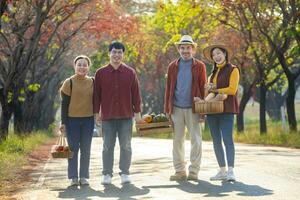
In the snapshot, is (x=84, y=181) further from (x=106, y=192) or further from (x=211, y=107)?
(x=211, y=107)

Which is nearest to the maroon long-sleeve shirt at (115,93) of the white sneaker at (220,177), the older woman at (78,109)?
the older woman at (78,109)

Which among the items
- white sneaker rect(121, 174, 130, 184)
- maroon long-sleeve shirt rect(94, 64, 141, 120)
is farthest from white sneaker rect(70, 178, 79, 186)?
maroon long-sleeve shirt rect(94, 64, 141, 120)

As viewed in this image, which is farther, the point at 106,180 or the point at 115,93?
the point at 106,180

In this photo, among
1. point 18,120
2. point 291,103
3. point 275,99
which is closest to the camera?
point 291,103

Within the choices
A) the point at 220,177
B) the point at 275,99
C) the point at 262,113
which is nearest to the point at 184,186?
the point at 220,177

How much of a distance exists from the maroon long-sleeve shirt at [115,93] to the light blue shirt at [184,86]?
62cm

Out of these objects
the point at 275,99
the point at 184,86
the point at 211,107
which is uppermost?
the point at 275,99

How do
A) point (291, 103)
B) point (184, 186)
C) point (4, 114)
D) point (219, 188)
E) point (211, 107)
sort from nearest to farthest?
1. point (219, 188)
2. point (184, 186)
3. point (211, 107)
4. point (4, 114)
5. point (291, 103)

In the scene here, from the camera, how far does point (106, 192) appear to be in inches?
398

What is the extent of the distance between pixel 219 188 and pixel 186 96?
1.72 meters

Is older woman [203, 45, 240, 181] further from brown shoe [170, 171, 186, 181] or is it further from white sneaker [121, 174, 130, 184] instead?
white sneaker [121, 174, 130, 184]

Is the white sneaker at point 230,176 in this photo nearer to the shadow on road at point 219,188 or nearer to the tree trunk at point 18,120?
the shadow on road at point 219,188

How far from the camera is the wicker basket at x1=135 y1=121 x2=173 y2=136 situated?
36.4 feet

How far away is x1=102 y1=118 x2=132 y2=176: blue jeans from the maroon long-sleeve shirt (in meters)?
0.16
